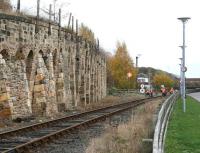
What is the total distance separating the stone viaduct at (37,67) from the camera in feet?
82.7

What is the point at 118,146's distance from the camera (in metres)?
13.2

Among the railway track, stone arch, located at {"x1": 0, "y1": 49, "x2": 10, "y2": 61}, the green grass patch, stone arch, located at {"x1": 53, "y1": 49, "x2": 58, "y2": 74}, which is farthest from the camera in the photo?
stone arch, located at {"x1": 53, "y1": 49, "x2": 58, "y2": 74}

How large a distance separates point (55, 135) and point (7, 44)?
9.56 m

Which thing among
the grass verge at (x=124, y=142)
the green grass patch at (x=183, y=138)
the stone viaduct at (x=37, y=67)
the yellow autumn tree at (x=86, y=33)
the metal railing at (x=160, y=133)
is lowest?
the green grass patch at (x=183, y=138)

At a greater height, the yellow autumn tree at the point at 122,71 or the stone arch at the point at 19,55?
the yellow autumn tree at the point at 122,71

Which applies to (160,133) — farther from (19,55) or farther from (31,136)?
(19,55)

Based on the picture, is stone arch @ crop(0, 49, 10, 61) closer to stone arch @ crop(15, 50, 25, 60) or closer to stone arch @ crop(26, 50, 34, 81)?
stone arch @ crop(15, 50, 25, 60)

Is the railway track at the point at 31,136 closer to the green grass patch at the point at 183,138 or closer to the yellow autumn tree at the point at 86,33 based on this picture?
the green grass patch at the point at 183,138

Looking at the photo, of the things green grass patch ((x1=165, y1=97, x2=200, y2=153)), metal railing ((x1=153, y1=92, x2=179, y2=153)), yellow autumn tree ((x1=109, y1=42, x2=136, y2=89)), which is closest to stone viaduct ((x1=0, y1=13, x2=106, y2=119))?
green grass patch ((x1=165, y1=97, x2=200, y2=153))

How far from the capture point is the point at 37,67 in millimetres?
30297

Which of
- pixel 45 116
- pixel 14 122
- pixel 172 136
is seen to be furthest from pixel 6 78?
pixel 172 136

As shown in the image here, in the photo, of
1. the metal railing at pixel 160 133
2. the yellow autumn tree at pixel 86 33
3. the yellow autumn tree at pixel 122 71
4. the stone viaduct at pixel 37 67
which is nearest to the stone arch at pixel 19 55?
the stone viaduct at pixel 37 67

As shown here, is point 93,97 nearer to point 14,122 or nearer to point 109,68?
point 14,122

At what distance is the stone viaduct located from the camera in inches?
993
